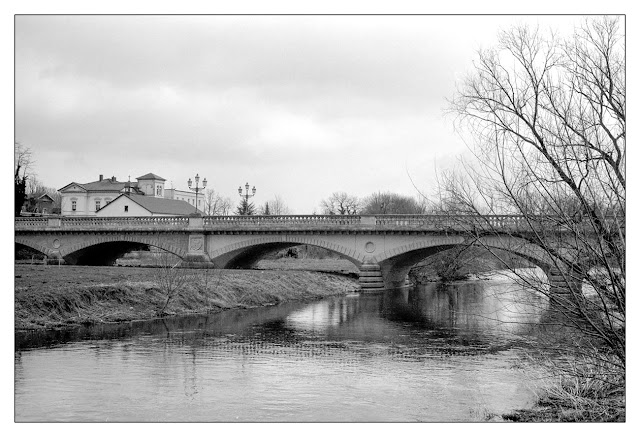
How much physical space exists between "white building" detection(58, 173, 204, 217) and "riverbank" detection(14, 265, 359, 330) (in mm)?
24164

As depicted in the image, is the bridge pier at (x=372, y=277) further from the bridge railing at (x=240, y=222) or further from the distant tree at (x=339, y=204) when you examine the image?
the distant tree at (x=339, y=204)

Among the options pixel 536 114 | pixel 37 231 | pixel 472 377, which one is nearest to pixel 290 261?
pixel 37 231

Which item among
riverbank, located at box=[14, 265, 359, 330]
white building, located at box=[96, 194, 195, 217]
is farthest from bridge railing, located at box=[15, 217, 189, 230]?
white building, located at box=[96, 194, 195, 217]

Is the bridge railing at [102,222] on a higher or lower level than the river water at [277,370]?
higher

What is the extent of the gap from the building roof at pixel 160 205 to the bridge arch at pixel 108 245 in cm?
2766

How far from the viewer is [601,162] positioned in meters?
10.4

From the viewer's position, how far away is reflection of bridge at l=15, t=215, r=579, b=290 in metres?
38.7

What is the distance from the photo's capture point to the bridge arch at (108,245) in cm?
4369

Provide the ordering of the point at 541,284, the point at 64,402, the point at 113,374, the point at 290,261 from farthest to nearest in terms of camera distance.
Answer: the point at 290,261 < the point at 113,374 < the point at 64,402 < the point at 541,284

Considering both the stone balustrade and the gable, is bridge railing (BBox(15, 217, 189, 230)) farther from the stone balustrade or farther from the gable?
the gable

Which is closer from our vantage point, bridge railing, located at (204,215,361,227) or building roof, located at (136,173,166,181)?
bridge railing, located at (204,215,361,227)

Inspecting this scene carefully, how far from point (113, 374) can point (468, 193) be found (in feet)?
27.4

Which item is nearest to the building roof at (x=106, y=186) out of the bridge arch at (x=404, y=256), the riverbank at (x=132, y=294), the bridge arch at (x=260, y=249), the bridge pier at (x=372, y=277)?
the bridge arch at (x=260, y=249)

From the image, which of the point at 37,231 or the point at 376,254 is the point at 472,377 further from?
the point at 37,231
